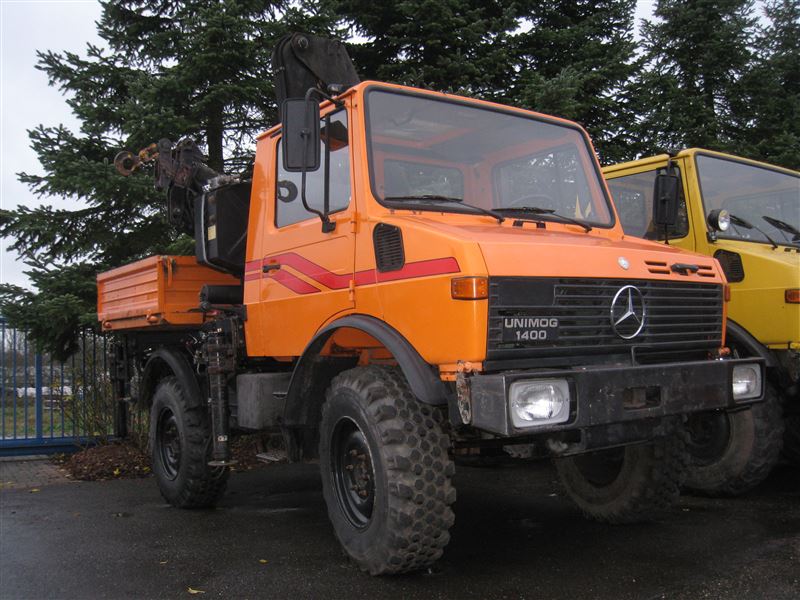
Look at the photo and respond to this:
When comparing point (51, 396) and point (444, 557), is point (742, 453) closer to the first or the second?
point (444, 557)

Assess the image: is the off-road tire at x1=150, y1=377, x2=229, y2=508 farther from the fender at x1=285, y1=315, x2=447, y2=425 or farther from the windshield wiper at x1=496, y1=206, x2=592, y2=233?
the windshield wiper at x1=496, y1=206, x2=592, y2=233

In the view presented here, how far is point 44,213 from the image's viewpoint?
863 centimetres

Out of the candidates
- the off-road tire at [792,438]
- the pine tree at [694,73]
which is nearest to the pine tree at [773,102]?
the pine tree at [694,73]

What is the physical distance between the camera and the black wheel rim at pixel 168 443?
20.2 feet

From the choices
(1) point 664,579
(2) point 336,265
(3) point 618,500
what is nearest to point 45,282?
(2) point 336,265

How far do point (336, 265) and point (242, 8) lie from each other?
5.47m

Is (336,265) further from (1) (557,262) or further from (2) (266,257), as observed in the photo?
(1) (557,262)

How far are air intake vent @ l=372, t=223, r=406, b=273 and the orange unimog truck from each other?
0.4 inches

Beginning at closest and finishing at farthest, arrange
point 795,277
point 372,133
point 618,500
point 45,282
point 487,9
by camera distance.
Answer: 1. point 372,133
2. point 618,500
3. point 795,277
4. point 45,282
5. point 487,9

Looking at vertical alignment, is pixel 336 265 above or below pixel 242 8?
below

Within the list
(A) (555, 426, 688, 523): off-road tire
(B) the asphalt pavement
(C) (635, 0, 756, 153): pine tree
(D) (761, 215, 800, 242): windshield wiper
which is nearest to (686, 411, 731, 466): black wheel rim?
(B) the asphalt pavement

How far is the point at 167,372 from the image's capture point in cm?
651

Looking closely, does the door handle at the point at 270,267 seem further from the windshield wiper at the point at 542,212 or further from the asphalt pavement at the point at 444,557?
the asphalt pavement at the point at 444,557

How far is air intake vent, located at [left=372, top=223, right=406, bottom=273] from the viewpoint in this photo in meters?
3.79
